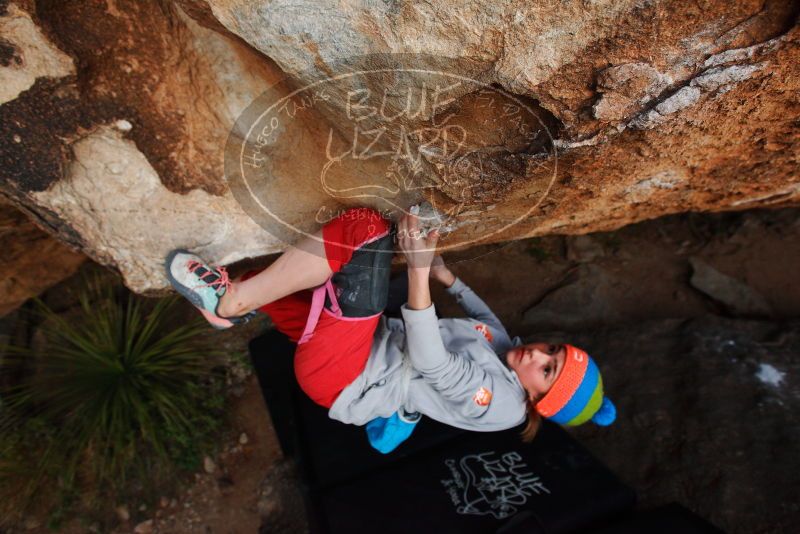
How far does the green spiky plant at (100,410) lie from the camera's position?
2.61m

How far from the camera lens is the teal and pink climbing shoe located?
1.62m

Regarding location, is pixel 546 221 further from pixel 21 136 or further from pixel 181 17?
pixel 21 136

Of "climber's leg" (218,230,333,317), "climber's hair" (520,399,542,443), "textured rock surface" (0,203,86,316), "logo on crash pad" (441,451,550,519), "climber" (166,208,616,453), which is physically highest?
"textured rock surface" (0,203,86,316)

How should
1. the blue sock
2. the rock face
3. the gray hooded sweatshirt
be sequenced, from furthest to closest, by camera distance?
the blue sock → the gray hooded sweatshirt → the rock face

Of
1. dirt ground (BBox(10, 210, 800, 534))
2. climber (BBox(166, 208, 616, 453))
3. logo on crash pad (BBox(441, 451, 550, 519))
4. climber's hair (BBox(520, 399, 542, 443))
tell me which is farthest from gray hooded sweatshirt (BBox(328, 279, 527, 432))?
dirt ground (BBox(10, 210, 800, 534))

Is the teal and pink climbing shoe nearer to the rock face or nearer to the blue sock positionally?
the rock face

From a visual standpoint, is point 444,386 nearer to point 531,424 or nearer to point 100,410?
point 531,424

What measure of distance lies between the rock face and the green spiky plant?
3.97ft

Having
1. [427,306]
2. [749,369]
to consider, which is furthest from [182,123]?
[749,369]

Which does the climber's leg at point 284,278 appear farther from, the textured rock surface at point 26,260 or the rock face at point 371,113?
the textured rock surface at point 26,260

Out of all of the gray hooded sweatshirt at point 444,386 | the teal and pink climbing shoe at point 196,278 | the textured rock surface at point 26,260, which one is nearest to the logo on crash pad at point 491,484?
the gray hooded sweatshirt at point 444,386

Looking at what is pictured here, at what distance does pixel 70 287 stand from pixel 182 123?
2137 mm

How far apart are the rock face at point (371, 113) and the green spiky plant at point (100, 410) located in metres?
1.21

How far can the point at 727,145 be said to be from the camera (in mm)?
1456
